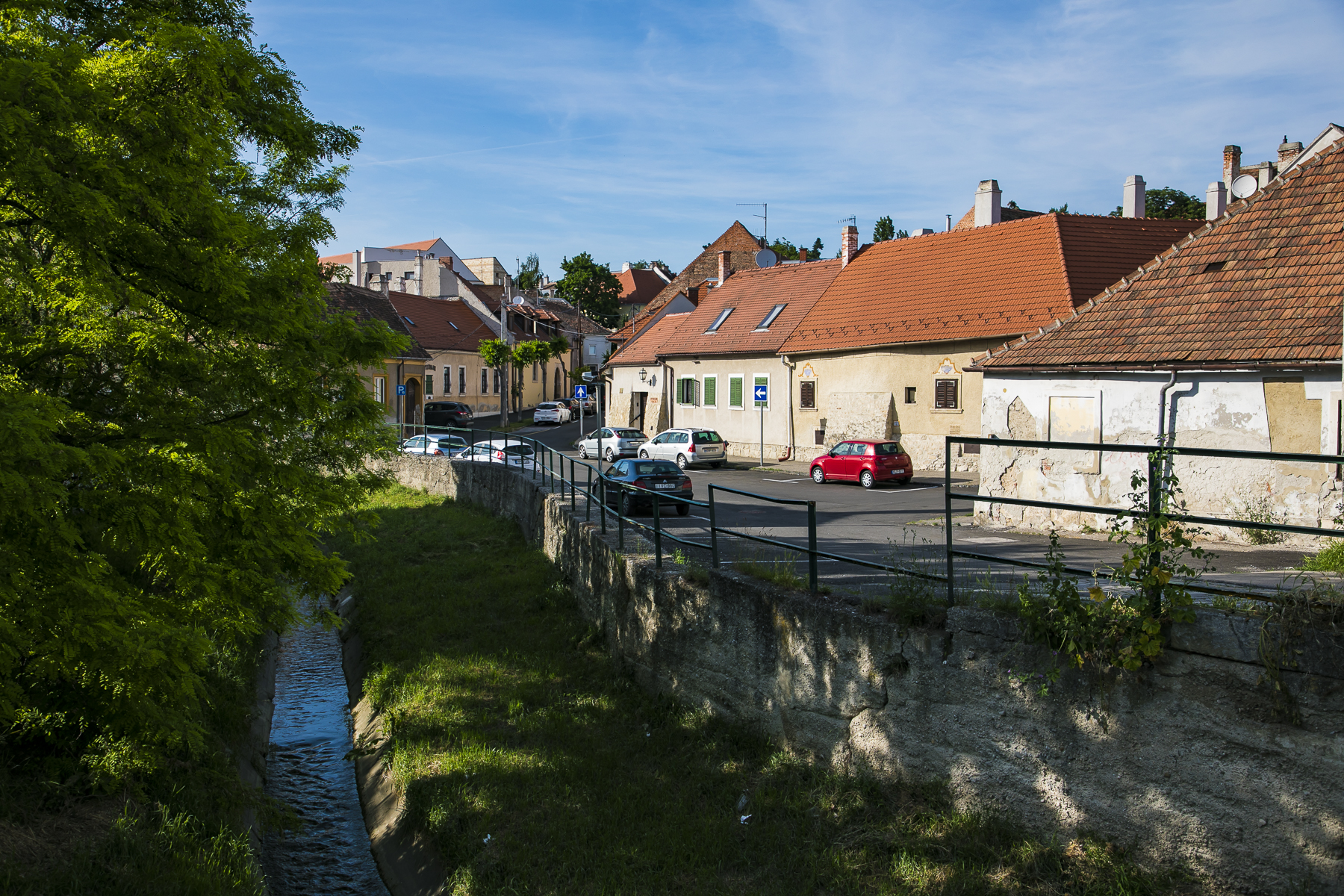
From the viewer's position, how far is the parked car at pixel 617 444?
119ft

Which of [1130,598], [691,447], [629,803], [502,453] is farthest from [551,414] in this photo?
[1130,598]

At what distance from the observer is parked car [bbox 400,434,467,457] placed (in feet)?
104

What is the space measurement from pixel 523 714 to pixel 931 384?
21215 mm

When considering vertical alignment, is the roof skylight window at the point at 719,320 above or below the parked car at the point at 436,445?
above

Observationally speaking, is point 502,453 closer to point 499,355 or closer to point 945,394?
point 945,394

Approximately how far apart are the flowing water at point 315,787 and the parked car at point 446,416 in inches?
1370

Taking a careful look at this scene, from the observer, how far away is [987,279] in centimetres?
2917

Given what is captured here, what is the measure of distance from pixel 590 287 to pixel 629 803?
85.6 m

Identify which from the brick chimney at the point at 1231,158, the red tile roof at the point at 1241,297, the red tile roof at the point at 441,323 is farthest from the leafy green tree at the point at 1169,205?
the red tile roof at the point at 1241,297

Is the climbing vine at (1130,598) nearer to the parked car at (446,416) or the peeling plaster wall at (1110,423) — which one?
the peeling plaster wall at (1110,423)

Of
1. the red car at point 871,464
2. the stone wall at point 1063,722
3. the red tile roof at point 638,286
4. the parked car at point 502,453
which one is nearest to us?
the stone wall at point 1063,722

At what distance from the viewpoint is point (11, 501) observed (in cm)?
506

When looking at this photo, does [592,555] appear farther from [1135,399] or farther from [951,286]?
[951,286]

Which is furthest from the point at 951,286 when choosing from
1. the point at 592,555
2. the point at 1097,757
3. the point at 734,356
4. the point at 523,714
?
the point at 1097,757
